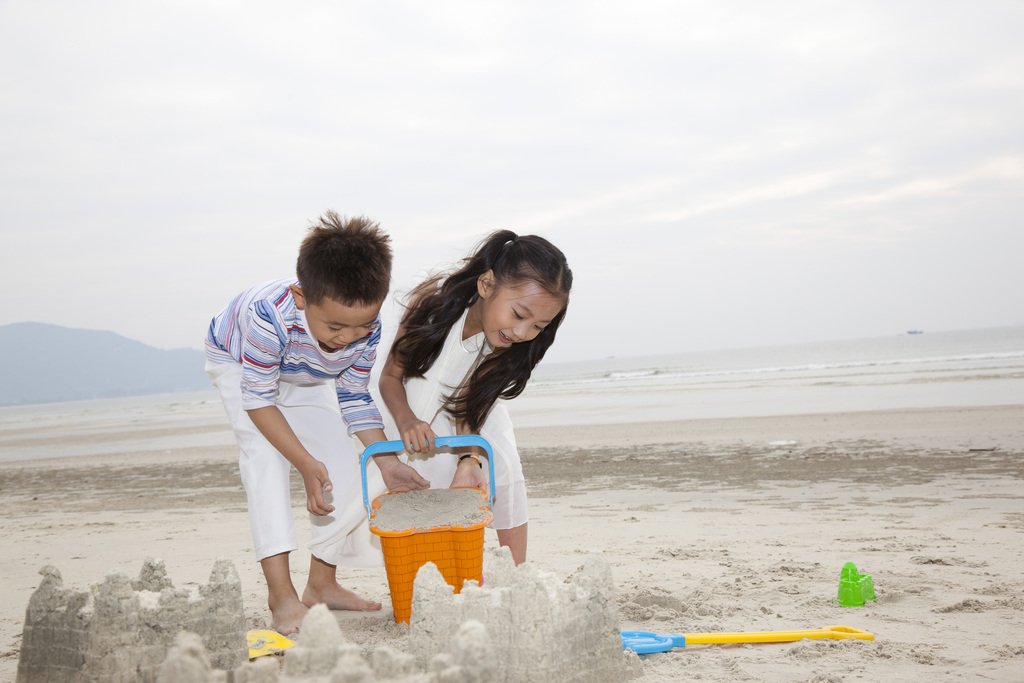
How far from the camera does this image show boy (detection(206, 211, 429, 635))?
279 cm

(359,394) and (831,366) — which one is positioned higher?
(359,394)

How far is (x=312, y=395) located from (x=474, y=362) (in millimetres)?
800

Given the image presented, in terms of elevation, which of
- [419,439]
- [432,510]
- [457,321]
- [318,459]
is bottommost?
[432,510]

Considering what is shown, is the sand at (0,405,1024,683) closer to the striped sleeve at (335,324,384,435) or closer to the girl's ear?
the striped sleeve at (335,324,384,435)

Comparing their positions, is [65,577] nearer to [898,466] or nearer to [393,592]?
[393,592]

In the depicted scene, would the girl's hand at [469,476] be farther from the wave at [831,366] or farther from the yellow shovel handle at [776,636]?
the wave at [831,366]

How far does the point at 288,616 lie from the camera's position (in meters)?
2.83

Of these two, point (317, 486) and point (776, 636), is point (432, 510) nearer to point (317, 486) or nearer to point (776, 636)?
point (317, 486)

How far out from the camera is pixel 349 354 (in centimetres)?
311

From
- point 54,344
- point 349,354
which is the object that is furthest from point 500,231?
point 54,344

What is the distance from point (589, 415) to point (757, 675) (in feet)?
48.3

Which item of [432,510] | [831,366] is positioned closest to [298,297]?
[432,510]

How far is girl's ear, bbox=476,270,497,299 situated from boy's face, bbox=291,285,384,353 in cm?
61

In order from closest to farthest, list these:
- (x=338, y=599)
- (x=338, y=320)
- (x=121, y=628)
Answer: (x=121, y=628)
(x=338, y=320)
(x=338, y=599)
